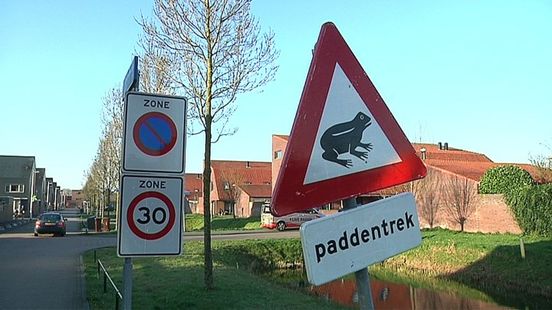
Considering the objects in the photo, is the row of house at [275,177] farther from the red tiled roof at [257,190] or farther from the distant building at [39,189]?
the distant building at [39,189]

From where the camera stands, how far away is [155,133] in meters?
4.16

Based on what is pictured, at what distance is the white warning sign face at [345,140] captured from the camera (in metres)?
2.60

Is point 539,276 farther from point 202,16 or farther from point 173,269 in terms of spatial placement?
point 202,16

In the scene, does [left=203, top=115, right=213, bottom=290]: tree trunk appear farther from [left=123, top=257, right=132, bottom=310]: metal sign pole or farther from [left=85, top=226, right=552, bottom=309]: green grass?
[left=123, top=257, right=132, bottom=310]: metal sign pole

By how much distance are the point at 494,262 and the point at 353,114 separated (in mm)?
19347

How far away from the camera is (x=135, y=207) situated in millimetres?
4027

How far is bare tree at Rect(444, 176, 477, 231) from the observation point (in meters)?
28.6

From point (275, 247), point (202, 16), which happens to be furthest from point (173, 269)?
point (275, 247)

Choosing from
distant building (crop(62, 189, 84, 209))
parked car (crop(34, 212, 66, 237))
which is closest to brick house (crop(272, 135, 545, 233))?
parked car (crop(34, 212, 66, 237))

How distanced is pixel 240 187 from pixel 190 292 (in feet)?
A: 146

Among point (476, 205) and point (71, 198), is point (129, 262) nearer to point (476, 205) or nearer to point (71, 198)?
point (476, 205)

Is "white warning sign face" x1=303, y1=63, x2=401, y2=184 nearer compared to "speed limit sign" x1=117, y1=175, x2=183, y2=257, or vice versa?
"white warning sign face" x1=303, y1=63, x2=401, y2=184

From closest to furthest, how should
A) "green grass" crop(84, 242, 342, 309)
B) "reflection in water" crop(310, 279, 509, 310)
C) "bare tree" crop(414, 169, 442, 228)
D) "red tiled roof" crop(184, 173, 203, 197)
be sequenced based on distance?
"green grass" crop(84, 242, 342, 309)
"reflection in water" crop(310, 279, 509, 310)
"bare tree" crop(414, 169, 442, 228)
"red tiled roof" crop(184, 173, 203, 197)

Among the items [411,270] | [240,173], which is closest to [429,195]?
[411,270]
